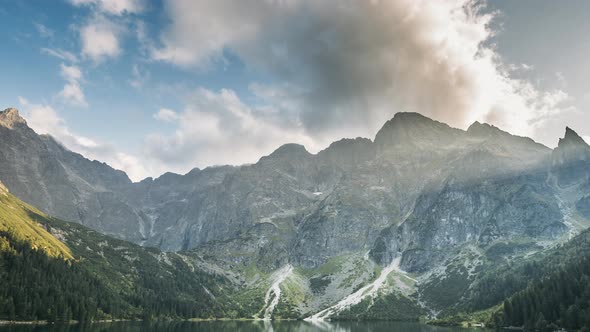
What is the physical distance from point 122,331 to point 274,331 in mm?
67953

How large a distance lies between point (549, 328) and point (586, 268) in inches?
1748

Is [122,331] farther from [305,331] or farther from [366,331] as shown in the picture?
[366,331]

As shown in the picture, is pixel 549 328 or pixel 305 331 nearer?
pixel 549 328

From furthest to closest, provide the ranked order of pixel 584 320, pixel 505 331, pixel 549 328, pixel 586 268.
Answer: pixel 586 268, pixel 505 331, pixel 549 328, pixel 584 320

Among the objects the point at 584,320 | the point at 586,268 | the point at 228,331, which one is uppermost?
the point at 586,268

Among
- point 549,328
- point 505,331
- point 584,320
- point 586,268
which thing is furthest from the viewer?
point 586,268

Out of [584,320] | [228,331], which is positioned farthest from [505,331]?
[228,331]

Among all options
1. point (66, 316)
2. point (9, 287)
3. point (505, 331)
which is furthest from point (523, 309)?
point (9, 287)

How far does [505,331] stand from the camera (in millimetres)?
179875

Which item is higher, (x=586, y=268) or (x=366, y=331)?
(x=586, y=268)

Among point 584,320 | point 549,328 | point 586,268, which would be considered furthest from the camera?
point 586,268

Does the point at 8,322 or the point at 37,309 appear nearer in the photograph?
the point at 8,322

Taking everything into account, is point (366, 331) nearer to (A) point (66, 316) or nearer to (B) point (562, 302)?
(B) point (562, 302)

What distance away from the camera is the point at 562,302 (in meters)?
177
